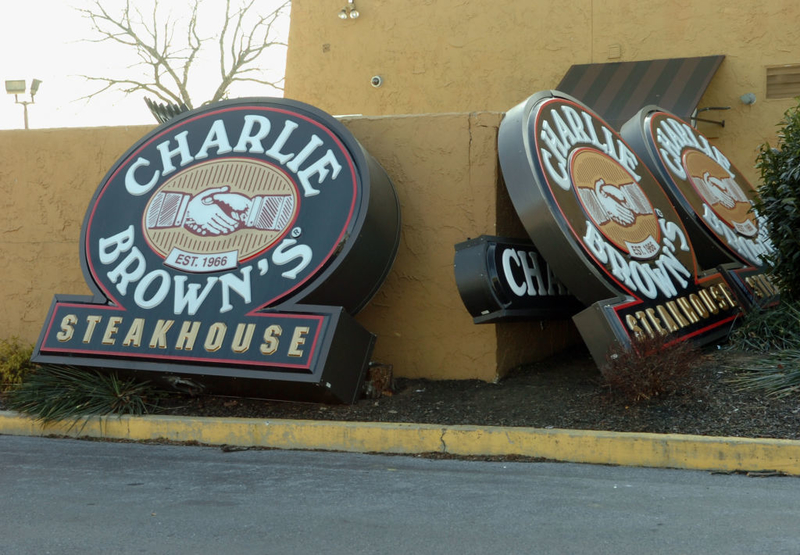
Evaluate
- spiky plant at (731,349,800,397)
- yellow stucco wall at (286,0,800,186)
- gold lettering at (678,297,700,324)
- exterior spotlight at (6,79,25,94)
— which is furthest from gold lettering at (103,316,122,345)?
exterior spotlight at (6,79,25,94)

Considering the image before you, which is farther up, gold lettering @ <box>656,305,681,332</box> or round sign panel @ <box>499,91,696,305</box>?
round sign panel @ <box>499,91,696,305</box>

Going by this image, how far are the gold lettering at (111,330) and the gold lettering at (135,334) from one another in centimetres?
12

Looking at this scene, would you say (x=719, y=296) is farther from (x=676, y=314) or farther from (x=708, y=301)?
(x=676, y=314)

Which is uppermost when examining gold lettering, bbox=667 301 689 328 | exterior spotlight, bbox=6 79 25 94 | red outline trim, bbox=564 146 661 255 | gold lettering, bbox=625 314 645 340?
exterior spotlight, bbox=6 79 25 94

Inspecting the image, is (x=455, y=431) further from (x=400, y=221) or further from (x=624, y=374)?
(x=400, y=221)

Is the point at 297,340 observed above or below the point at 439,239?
below

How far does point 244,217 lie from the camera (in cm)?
762

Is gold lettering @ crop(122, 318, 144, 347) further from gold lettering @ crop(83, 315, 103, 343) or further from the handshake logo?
the handshake logo

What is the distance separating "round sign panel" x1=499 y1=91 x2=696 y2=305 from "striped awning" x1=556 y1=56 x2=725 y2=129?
4.52 m

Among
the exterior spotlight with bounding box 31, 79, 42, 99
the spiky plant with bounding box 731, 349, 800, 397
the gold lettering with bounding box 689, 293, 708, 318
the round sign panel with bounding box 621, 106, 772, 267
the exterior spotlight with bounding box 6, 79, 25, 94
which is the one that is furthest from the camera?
the exterior spotlight with bounding box 31, 79, 42, 99

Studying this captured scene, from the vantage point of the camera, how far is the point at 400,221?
7918mm

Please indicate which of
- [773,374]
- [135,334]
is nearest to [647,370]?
[773,374]

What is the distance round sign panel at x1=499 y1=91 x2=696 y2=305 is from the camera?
7.17 meters

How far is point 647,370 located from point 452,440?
1.48 m
